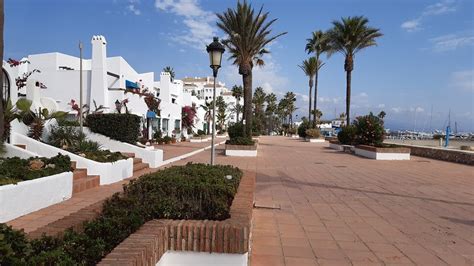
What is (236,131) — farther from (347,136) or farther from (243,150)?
(347,136)

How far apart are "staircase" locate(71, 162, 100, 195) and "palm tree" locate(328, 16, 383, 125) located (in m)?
24.6

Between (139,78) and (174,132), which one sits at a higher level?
(139,78)

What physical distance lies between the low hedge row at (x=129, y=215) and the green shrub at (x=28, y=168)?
8.04ft

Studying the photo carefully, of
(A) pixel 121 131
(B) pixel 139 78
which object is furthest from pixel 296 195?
(B) pixel 139 78

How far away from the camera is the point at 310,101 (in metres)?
52.1

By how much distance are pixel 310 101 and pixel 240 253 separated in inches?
1959

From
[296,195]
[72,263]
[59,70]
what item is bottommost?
[296,195]

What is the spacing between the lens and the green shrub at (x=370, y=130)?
21906mm

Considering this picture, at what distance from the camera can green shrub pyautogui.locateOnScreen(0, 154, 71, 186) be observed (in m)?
6.39

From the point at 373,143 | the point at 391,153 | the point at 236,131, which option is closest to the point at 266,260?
the point at 391,153

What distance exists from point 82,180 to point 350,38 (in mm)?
27541

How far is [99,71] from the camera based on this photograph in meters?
22.8

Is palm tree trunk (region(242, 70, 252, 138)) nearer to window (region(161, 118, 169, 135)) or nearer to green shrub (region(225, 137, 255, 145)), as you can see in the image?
green shrub (region(225, 137, 255, 145))

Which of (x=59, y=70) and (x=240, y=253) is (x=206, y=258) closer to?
(x=240, y=253)
